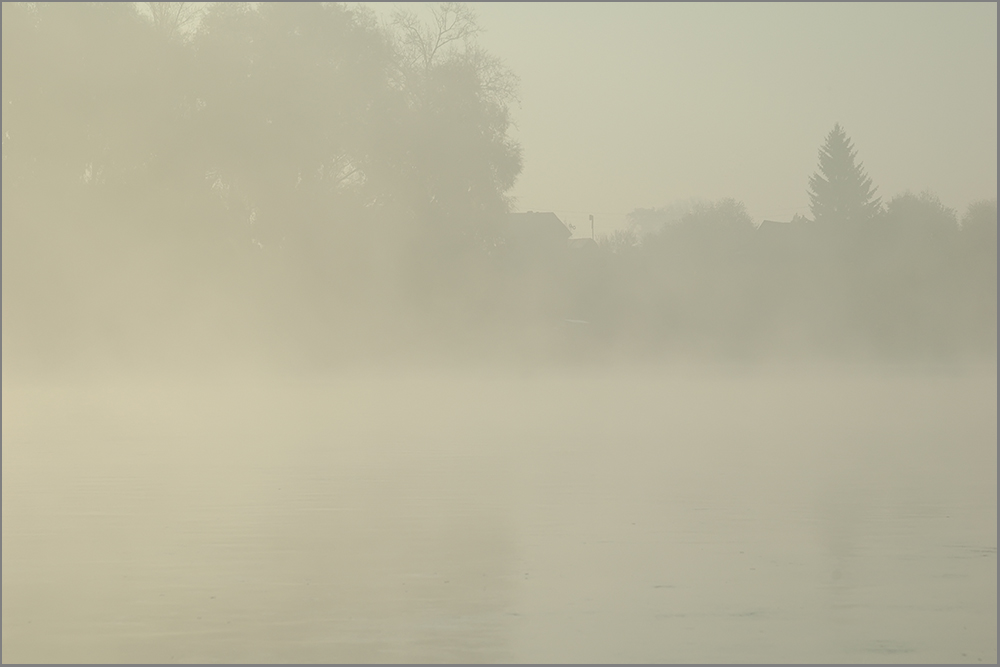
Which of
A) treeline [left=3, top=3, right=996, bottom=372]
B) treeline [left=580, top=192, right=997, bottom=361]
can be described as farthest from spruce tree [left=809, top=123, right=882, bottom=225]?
treeline [left=3, top=3, right=996, bottom=372]

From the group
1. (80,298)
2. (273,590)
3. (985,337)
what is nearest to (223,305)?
(80,298)

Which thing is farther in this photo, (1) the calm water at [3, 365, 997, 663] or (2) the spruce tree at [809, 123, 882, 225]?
(2) the spruce tree at [809, 123, 882, 225]

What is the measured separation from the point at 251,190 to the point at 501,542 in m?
28.2

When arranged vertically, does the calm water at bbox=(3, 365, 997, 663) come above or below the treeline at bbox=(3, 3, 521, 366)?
below

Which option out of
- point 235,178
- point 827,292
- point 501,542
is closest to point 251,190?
point 235,178

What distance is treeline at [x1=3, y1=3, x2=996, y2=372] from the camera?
A: 106 feet

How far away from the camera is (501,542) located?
23.1 ft

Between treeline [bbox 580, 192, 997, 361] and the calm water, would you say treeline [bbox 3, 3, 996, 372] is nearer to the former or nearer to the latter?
treeline [bbox 580, 192, 997, 361]

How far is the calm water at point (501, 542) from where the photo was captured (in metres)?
4.85

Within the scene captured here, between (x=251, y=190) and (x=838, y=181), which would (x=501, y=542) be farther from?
(x=838, y=181)

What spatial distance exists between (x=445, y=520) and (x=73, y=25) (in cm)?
2751

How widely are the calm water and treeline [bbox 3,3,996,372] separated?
18.5 meters

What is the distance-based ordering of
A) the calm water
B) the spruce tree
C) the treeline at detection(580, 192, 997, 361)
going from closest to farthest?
the calm water < the treeline at detection(580, 192, 997, 361) < the spruce tree

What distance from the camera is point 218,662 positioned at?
4.50m
